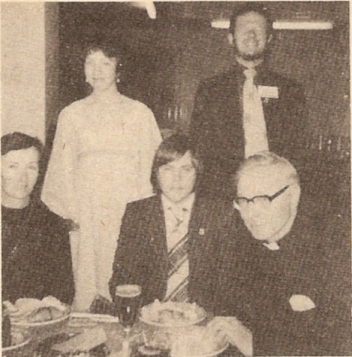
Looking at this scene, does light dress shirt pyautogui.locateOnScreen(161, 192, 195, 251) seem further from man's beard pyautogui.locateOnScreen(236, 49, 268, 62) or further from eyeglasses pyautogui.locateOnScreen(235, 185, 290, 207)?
man's beard pyautogui.locateOnScreen(236, 49, 268, 62)

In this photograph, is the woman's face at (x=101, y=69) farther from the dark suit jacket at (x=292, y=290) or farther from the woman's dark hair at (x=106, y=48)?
the dark suit jacket at (x=292, y=290)

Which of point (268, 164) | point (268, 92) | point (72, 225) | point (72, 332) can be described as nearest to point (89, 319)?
point (72, 332)

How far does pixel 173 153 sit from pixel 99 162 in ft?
0.55

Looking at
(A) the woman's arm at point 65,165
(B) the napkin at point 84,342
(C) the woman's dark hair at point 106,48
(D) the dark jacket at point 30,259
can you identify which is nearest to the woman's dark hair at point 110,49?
(C) the woman's dark hair at point 106,48

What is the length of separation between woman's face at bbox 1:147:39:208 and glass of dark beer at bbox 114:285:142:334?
0.34 meters

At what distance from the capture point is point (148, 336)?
1.05m

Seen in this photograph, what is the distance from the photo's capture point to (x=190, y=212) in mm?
1257

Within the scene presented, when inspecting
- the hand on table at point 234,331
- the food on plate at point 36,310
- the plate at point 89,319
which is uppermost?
the food on plate at point 36,310

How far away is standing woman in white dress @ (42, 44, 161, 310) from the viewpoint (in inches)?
50.6

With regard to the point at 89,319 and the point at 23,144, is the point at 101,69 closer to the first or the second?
the point at 23,144

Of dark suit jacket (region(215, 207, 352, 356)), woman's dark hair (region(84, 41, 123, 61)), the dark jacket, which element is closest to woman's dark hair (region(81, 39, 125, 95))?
woman's dark hair (region(84, 41, 123, 61))

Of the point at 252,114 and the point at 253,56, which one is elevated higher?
the point at 253,56

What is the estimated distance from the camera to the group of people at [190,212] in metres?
1.24

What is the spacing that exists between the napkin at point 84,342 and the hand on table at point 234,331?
0.69ft
